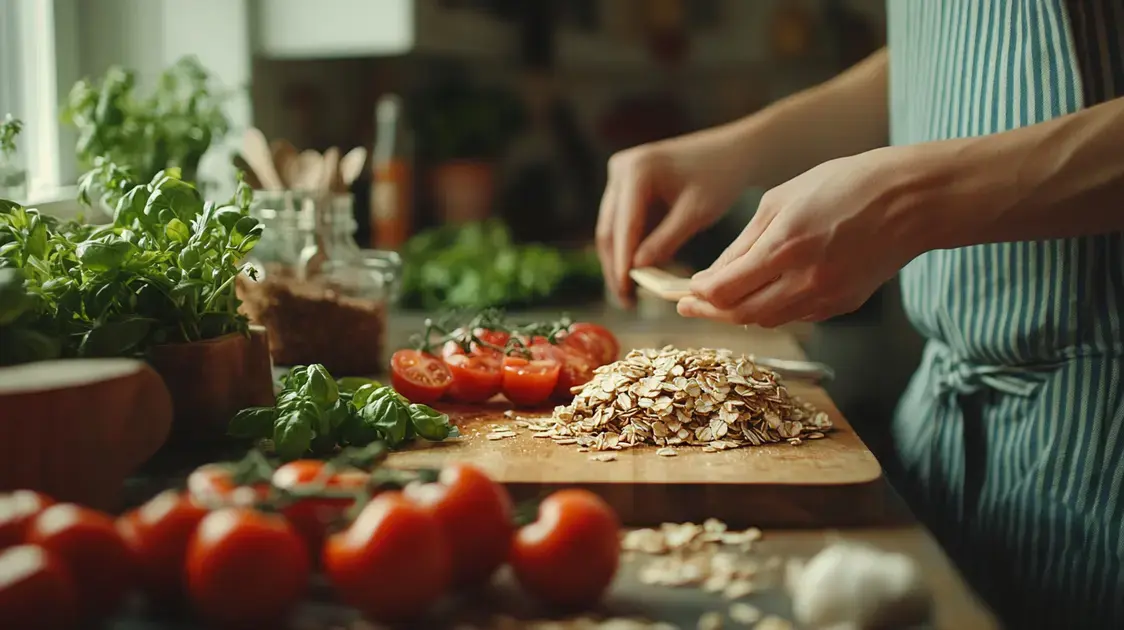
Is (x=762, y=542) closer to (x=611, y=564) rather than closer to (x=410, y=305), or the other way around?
(x=611, y=564)

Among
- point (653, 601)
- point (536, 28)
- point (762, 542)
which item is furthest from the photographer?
point (536, 28)

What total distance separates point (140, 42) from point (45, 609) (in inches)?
60.5

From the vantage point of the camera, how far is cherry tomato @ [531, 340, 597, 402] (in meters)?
1.25

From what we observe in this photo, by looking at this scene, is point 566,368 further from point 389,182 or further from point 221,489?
point 389,182

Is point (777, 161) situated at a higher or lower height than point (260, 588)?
higher

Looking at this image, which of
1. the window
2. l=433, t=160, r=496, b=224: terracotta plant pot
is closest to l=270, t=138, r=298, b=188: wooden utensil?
the window

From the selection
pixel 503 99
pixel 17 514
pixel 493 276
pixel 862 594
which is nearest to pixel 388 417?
pixel 17 514

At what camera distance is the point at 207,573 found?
2.03 feet

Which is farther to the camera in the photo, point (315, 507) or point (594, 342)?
point (594, 342)

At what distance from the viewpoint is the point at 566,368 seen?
1254 mm

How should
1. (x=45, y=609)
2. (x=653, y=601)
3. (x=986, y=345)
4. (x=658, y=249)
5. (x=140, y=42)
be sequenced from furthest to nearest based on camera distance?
(x=140, y=42) < (x=658, y=249) < (x=986, y=345) < (x=653, y=601) < (x=45, y=609)

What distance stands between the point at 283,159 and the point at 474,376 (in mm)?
519

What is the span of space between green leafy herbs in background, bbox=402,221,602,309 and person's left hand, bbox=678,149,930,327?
104 centimetres

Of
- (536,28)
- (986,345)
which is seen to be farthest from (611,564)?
(536,28)
